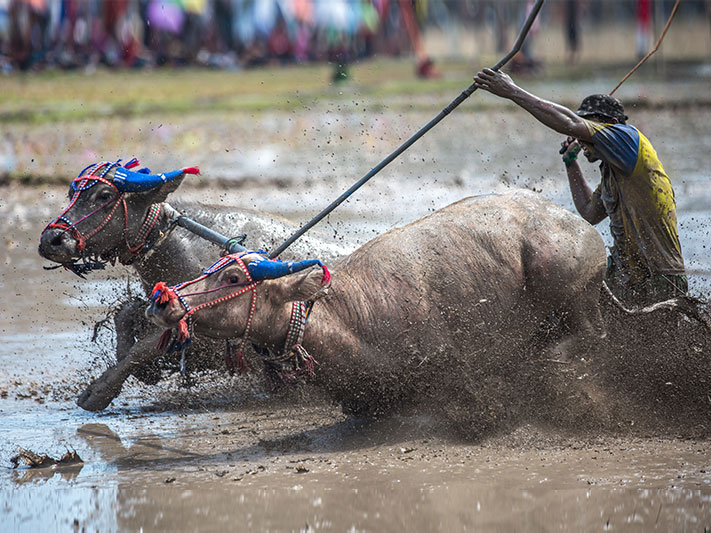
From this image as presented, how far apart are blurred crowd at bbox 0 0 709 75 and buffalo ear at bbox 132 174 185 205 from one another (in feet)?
57.4

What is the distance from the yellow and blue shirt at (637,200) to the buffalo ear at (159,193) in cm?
252

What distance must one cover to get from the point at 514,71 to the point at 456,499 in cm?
2327

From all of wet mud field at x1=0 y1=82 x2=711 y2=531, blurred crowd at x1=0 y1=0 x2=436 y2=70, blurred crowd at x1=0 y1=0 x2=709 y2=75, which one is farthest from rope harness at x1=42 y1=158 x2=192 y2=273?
blurred crowd at x1=0 y1=0 x2=436 y2=70

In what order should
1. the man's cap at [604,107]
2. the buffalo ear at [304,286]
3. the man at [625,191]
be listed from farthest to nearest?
the man's cap at [604,107] < the man at [625,191] < the buffalo ear at [304,286]

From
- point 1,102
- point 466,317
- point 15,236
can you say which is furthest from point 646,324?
point 1,102

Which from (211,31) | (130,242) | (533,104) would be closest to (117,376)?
(130,242)

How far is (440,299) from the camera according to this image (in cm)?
590

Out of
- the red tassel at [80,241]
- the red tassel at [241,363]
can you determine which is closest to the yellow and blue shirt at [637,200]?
the red tassel at [241,363]

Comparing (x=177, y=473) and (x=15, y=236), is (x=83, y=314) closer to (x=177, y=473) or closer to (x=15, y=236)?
(x=15, y=236)

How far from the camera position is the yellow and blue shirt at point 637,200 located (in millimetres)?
5988

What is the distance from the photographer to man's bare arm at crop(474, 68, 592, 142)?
5.70 m

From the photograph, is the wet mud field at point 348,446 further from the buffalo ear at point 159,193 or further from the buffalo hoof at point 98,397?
the buffalo ear at point 159,193

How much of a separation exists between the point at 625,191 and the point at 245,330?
2.50 metres

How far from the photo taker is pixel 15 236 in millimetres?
11617
